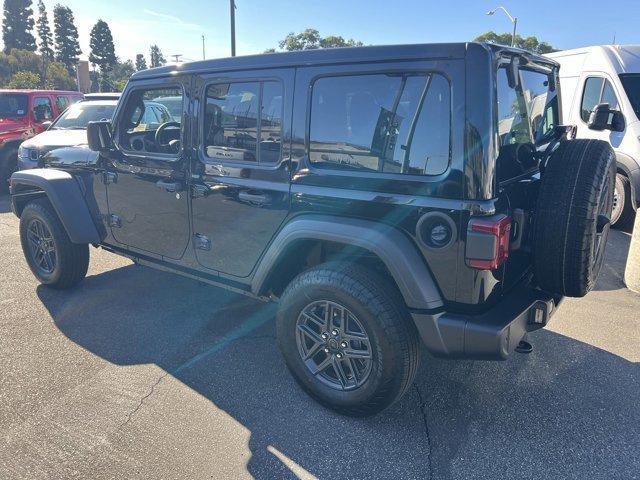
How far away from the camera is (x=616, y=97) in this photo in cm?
672

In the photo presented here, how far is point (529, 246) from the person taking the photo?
2.52m

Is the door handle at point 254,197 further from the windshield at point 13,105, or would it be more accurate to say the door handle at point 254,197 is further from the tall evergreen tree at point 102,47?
the tall evergreen tree at point 102,47

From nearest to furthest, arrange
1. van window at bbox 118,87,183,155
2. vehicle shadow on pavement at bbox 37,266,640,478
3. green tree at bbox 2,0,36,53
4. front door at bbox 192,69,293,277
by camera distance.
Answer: vehicle shadow on pavement at bbox 37,266,640,478, front door at bbox 192,69,293,277, van window at bbox 118,87,183,155, green tree at bbox 2,0,36,53

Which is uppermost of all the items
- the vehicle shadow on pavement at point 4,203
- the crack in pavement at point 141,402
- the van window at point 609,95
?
the van window at point 609,95

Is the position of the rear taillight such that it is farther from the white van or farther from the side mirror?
the white van

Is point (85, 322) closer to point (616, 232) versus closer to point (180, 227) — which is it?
point (180, 227)

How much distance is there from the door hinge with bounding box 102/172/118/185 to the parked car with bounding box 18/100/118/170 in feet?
13.7

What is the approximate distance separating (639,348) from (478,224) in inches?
87.9

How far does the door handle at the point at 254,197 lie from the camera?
9.36ft

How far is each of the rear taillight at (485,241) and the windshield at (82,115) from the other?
7884mm

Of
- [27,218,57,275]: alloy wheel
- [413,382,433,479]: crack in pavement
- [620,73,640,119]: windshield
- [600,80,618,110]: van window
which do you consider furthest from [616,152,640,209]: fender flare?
[27,218,57,275]: alloy wheel

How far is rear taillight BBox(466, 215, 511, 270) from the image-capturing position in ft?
7.03

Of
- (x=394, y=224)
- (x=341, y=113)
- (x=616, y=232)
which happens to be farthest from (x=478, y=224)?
(x=616, y=232)

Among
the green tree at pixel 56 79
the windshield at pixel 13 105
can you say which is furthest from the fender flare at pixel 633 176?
the green tree at pixel 56 79
